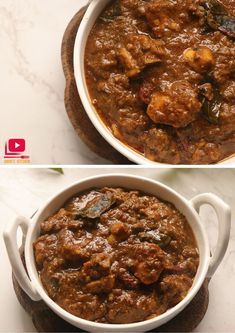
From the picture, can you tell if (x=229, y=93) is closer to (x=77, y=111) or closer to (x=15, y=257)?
(x=77, y=111)

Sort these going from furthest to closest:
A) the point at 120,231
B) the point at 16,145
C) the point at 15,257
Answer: the point at 16,145 → the point at 120,231 → the point at 15,257

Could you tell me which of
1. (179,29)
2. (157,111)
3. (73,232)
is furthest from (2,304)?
(179,29)

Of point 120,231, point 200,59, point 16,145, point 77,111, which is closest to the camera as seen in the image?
point 120,231

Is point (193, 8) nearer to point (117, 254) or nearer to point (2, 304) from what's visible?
point (117, 254)

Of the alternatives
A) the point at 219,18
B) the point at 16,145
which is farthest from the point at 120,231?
the point at 219,18

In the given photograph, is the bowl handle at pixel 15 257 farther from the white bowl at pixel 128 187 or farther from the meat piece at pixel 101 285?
the meat piece at pixel 101 285

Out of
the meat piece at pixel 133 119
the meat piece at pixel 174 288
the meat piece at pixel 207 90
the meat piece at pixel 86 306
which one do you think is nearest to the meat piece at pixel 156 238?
the meat piece at pixel 174 288

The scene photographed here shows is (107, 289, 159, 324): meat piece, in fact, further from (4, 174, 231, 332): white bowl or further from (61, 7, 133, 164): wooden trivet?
(61, 7, 133, 164): wooden trivet
